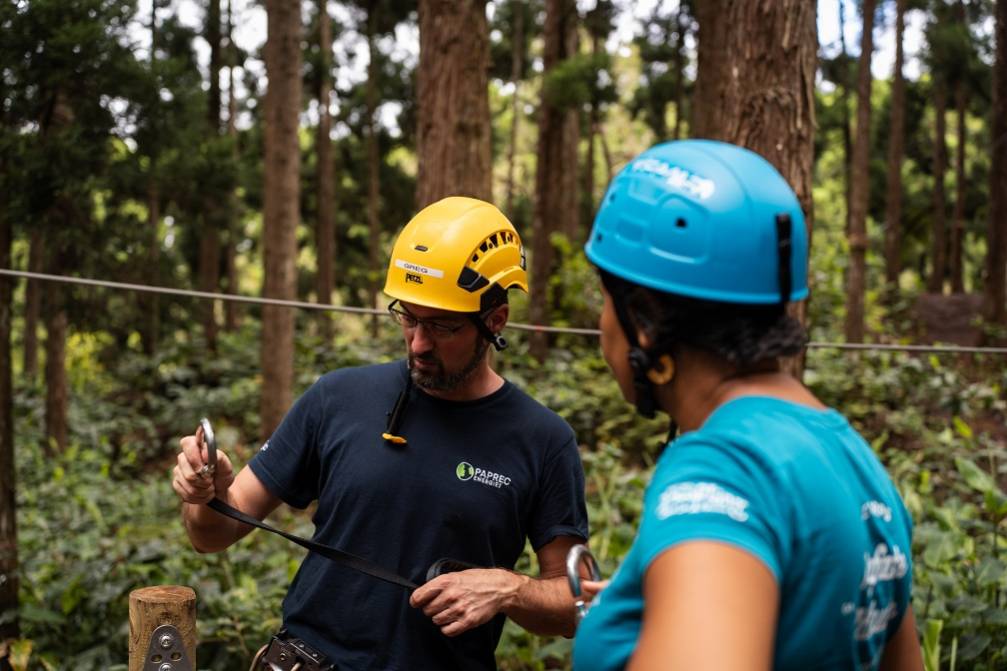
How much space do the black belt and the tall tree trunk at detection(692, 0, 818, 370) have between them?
8.58ft

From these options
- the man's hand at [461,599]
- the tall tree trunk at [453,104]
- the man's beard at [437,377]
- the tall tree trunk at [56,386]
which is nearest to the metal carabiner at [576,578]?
the man's hand at [461,599]

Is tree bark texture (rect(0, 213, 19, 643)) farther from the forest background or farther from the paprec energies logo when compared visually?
the paprec energies logo

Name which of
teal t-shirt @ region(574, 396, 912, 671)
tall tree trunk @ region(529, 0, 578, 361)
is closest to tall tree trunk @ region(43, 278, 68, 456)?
tall tree trunk @ region(529, 0, 578, 361)

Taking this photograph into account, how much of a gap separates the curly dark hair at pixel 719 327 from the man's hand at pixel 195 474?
4.48 ft

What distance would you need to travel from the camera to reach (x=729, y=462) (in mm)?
1271

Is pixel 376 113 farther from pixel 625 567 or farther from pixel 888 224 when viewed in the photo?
pixel 625 567

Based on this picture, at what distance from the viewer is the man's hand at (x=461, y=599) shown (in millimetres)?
2375

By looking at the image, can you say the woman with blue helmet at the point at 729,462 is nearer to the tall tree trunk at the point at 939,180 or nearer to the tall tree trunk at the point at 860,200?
the tall tree trunk at the point at 860,200

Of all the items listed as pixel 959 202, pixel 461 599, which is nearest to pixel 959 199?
pixel 959 202

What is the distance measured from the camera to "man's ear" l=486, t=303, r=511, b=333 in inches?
109

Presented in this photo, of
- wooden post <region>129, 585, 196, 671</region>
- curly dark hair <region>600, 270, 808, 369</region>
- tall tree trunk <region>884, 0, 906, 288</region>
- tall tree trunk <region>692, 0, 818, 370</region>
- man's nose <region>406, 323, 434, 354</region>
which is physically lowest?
wooden post <region>129, 585, 196, 671</region>

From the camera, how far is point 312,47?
1964 centimetres

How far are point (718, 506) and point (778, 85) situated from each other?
388 centimetres

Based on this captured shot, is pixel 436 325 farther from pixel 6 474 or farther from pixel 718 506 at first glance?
pixel 6 474
